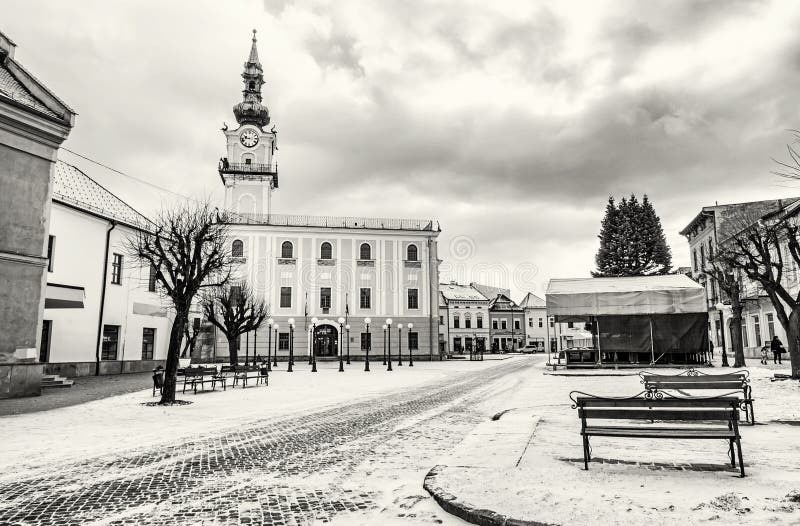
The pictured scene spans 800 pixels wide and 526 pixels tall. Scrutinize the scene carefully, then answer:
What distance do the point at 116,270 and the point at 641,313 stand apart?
25.9 meters

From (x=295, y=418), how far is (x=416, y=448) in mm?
4259

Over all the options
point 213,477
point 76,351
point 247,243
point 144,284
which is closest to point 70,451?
point 213,477

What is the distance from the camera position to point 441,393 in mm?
16828

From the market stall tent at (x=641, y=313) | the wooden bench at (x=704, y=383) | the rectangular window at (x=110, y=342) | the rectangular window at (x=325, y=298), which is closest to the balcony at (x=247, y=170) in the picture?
the rectangular window at (x=325, y=298)

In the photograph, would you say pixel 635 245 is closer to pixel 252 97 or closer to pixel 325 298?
pixel 325 298

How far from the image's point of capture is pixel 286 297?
44000mm

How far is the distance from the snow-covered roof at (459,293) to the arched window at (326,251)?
1384 inches

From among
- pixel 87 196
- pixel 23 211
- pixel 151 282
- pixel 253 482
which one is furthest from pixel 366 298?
pixel 253 482

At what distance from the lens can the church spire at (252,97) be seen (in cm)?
4916

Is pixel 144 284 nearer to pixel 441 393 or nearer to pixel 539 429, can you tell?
pixel 441 393

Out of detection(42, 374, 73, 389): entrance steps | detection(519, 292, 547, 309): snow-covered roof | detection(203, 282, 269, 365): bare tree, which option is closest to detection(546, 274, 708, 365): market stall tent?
detection(203, 282, 269, 365): bare tree

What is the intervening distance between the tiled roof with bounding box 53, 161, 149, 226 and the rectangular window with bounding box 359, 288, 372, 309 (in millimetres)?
19239

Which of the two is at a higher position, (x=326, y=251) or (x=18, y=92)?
(x=326, y=251)

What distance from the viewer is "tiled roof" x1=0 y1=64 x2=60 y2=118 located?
14930mm
